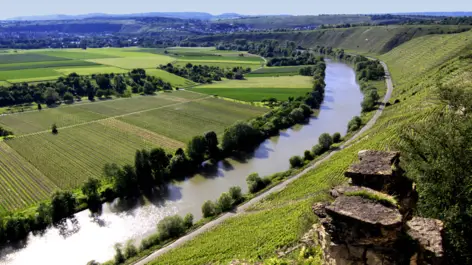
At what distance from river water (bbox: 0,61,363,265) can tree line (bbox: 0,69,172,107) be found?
80.6 meters

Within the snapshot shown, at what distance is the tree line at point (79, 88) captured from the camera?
5064 inches

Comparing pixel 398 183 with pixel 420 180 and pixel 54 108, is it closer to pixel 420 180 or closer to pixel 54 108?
pixel 420 180

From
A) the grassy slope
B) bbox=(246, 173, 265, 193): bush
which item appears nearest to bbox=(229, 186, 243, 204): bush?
bbox=(246, 173, 265, 193): bush

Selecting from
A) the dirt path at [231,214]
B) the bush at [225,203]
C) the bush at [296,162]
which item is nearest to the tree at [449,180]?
the dirt path at [231,214]

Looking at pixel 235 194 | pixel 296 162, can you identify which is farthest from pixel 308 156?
pixel 235 194

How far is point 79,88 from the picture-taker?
144 m

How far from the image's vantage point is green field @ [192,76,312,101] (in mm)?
129700

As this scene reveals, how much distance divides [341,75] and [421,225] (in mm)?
161969

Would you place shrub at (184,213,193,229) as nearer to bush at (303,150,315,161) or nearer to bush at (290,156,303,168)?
bush at (290,156,303,168)

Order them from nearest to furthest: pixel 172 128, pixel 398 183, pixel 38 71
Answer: pixel 398 183 < pixel 172 128 < pixel 38 71

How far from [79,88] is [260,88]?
241 ft

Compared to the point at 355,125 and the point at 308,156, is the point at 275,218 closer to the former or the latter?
the point at 308,156

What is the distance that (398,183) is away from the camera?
66.5 ft

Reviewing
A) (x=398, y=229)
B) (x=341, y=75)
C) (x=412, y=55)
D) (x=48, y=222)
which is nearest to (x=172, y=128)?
(x=48, y=222)
